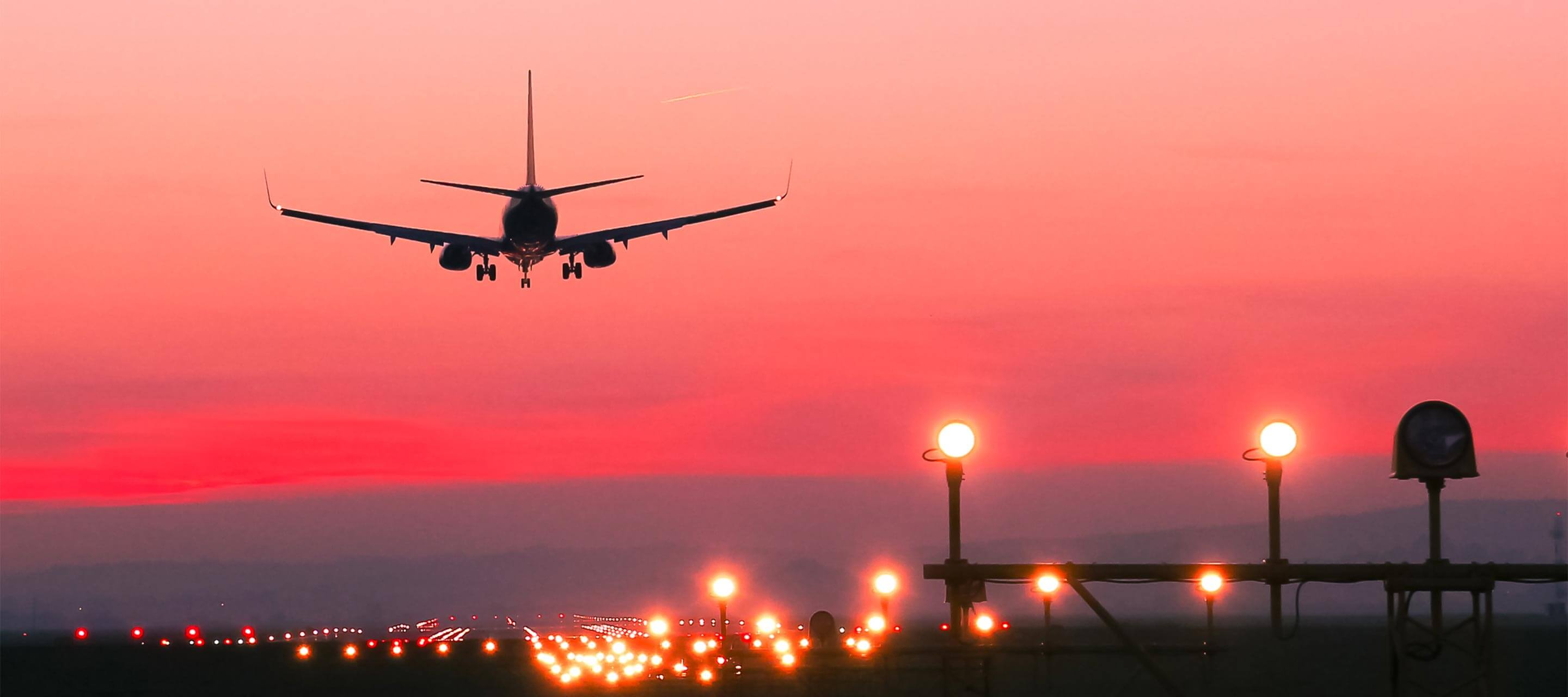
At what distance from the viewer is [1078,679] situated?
386 feet

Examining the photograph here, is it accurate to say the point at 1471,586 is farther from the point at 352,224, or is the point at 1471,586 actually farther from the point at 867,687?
the point at 352,224

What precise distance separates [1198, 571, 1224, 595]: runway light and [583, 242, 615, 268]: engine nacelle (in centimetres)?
6566

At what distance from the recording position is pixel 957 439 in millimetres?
26625

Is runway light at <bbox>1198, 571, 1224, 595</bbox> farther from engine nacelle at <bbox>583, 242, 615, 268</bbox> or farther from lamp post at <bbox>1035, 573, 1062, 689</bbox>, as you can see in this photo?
engine nacelle at <bbox>583, 242, 615, 268</bbox>

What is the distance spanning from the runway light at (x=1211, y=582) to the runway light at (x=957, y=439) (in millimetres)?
3875

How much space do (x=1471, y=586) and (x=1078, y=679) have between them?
93.5 m

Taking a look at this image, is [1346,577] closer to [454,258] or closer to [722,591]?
[722,591]

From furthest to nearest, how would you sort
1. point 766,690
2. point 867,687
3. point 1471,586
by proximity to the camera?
point 867,687
point 766,690
point 1471,586

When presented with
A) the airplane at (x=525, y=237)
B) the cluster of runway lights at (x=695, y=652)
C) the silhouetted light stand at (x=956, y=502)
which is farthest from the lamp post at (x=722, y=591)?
the airplane at (x=525, y=237)

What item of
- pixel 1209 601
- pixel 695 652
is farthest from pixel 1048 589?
pixel 695 652

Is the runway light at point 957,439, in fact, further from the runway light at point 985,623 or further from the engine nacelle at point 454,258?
the engine nacelle at point 454,258

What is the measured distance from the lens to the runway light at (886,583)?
58.9 meters

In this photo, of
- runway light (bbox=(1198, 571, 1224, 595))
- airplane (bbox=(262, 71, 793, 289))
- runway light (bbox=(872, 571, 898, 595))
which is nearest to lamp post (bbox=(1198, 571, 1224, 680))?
runway light (bbox=(1198, 571, 1224, 595))

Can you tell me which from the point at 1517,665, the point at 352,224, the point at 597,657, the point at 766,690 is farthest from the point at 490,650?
the point at 1517,665
